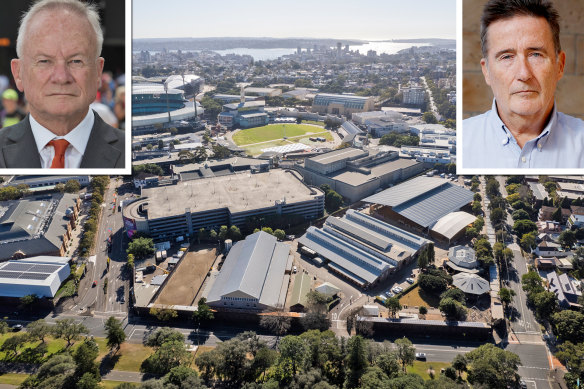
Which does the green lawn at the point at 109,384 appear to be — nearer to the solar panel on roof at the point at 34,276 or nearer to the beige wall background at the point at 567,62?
the solar panel on roof at the point at 34,276

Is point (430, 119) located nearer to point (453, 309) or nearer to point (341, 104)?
point (341, 104)

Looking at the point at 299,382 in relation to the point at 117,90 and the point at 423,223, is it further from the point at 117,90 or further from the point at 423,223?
the point at 423,223

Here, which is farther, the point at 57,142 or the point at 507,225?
the point at 507,225

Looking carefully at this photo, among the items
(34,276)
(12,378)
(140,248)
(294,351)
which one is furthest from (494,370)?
(34,276)

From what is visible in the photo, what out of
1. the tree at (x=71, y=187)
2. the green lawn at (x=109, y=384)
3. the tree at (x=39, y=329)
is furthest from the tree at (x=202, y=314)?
the tree at (x=71, y=187)

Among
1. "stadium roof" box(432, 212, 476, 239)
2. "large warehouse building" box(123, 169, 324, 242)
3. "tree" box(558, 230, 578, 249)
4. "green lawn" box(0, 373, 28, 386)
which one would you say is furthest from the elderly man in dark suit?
"tree" box(558, 230, 578, 249)

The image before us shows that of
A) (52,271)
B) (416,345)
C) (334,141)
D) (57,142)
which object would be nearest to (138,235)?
(52,271)

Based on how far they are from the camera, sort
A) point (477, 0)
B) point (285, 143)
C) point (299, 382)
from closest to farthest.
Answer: point (477, 0) < point (299, 382) < point (285, 143)
